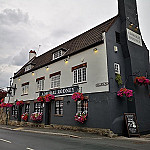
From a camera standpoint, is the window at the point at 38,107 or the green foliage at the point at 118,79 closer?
the green foliage at the point at 118,79

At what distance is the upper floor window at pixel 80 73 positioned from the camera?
1453 centimetres

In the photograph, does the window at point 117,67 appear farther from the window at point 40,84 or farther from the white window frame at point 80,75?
the window at point 40,84

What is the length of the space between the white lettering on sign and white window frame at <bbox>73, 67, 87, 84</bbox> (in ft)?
17.1

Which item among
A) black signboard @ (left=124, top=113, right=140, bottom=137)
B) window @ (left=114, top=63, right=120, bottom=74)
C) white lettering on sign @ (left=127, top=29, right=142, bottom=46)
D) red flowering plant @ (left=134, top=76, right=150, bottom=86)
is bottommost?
black signboard @ (left=124, top=113, right=140, bottom=137)

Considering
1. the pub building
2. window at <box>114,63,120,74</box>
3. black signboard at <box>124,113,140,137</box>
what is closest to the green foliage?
the pub building

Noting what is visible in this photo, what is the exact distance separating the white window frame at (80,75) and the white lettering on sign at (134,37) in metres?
5.22

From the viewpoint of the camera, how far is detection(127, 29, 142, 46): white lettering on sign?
14781 mm

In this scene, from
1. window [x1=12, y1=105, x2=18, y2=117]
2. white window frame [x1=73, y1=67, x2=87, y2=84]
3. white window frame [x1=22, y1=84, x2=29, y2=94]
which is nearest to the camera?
white window frame [x1=73, y1=67, x2=87, y2=84]

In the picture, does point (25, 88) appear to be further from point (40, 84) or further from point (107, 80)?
point (107, 80)

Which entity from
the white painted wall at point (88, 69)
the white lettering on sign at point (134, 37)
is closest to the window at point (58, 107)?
the white painted wall at point (88, 69)

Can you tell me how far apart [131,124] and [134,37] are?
833 centimetres

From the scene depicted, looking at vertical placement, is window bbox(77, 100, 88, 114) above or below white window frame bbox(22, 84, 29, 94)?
below

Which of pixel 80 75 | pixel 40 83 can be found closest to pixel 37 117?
pixel 40 83

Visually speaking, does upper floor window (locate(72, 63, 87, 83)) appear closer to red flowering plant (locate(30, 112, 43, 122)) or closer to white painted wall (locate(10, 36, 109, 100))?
white painted wall (locate(10, 36, 109, 100))
